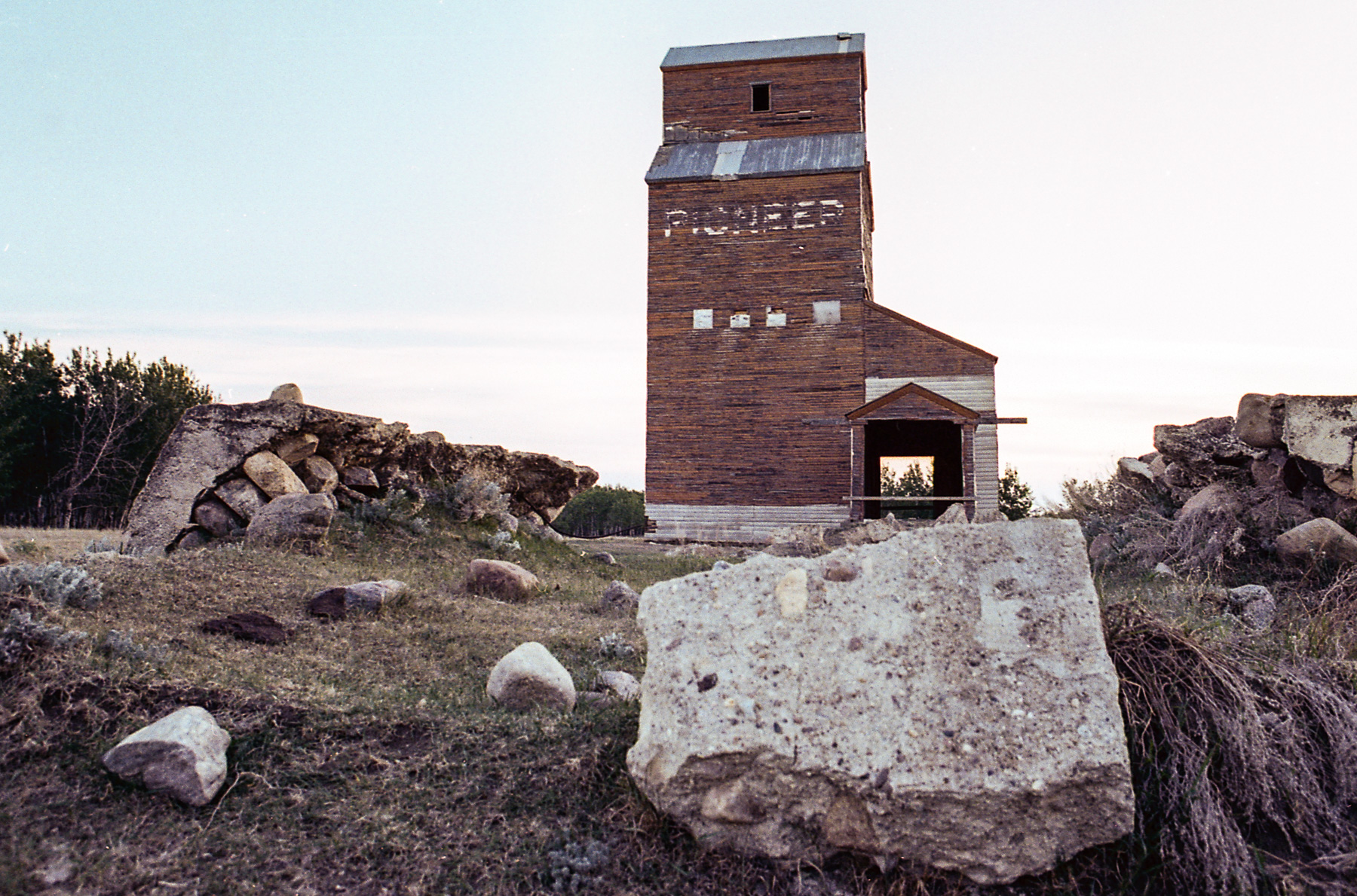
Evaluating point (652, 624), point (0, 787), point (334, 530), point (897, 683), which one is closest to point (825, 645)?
point (897, 683)

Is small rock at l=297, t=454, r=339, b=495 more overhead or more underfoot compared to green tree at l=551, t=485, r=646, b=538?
more overhead

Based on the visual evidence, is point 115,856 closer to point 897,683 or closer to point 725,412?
point 897,683

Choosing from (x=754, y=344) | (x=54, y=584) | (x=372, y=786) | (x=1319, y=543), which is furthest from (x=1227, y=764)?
(x=754, y=344)

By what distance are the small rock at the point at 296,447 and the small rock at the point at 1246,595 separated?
9263 mm

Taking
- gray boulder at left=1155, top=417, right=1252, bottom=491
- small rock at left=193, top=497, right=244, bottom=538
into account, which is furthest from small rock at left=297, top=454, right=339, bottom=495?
gray boulder at left=1155, top=417, right=1252, bottom=491

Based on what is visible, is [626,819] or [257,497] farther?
[257,497]

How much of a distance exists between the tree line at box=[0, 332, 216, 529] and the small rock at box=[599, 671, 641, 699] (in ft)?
75.2

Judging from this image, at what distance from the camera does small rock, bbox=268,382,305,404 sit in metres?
9.95

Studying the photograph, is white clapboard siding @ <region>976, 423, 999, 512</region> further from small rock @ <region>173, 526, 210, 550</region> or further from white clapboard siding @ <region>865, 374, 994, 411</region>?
small rock @ <region>173, 526, 210, 550</region>

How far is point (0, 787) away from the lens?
11.6 ft

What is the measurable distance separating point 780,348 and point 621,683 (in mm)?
14560

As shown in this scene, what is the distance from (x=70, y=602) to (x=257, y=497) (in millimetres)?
3820

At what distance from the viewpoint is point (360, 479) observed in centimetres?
1062

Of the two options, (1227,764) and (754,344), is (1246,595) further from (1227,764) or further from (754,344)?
(754,344)
